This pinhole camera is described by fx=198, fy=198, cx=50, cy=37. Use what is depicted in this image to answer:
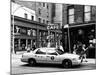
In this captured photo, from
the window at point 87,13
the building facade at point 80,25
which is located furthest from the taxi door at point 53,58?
the window at point 87,13

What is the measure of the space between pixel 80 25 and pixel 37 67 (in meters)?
2.09

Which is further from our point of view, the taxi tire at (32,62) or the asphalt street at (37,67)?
the taxi tire at (32,62)

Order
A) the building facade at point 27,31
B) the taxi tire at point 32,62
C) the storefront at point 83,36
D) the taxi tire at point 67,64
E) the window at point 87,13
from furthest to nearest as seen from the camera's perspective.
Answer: the window at point 87,13 < the storefront at point 83,36 < the taxi tire at point 67,64 < the taxi tire at point 32,62 < the building facade at point 27,31

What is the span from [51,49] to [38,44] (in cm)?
46

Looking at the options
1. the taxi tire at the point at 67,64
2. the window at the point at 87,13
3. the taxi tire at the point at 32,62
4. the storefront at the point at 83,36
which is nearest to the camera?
the taxi tire at the point at 32,62

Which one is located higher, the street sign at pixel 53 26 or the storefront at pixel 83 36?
the street sign at pixel 53 26

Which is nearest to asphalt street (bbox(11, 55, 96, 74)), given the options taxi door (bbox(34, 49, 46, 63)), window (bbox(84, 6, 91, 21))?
taxi door (bbox(34, 49, 46, 63))

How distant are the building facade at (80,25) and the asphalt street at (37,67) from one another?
407 mm

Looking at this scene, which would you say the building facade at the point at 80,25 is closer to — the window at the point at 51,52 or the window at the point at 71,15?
the window at the point at 71,15

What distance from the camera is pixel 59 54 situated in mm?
6559

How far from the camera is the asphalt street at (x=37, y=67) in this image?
237 inches

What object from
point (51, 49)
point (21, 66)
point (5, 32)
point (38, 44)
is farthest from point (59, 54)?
point (5, 32)

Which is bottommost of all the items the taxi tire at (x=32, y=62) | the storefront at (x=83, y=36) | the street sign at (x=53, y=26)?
the taxi tire at (x=32, y=62)
